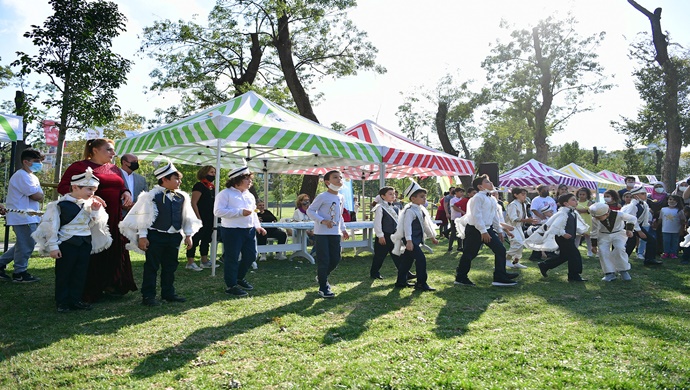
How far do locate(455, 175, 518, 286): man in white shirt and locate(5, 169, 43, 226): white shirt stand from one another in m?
6.39

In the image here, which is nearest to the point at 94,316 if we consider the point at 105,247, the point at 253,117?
the point at 105,247

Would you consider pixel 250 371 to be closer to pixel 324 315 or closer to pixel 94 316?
pixel 324 315

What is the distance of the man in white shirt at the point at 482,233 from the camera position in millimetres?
7410

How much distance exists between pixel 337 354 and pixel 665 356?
269cm

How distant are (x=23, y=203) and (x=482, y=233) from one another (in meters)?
6.70

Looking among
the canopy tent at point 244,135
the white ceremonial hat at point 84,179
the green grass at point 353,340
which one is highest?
the canopy tent at point 244,135

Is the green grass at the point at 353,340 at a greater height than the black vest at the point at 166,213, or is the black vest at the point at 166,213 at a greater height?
the black vest at the point at 166,213

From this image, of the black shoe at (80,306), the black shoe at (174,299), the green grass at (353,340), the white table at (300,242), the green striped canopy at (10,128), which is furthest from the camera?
the white table at (300,242)

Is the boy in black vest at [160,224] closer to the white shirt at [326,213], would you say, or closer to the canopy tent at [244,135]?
the white shirt at [326,213]

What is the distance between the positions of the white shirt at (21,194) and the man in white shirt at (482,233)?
639cm

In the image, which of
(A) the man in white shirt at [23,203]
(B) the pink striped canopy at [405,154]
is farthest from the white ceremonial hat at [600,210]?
(A) the man in white shirt at [23,203]

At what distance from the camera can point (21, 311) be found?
5453mm

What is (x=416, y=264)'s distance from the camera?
7.37 m

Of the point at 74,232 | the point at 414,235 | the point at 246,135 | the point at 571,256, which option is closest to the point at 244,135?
the point at 246,135
